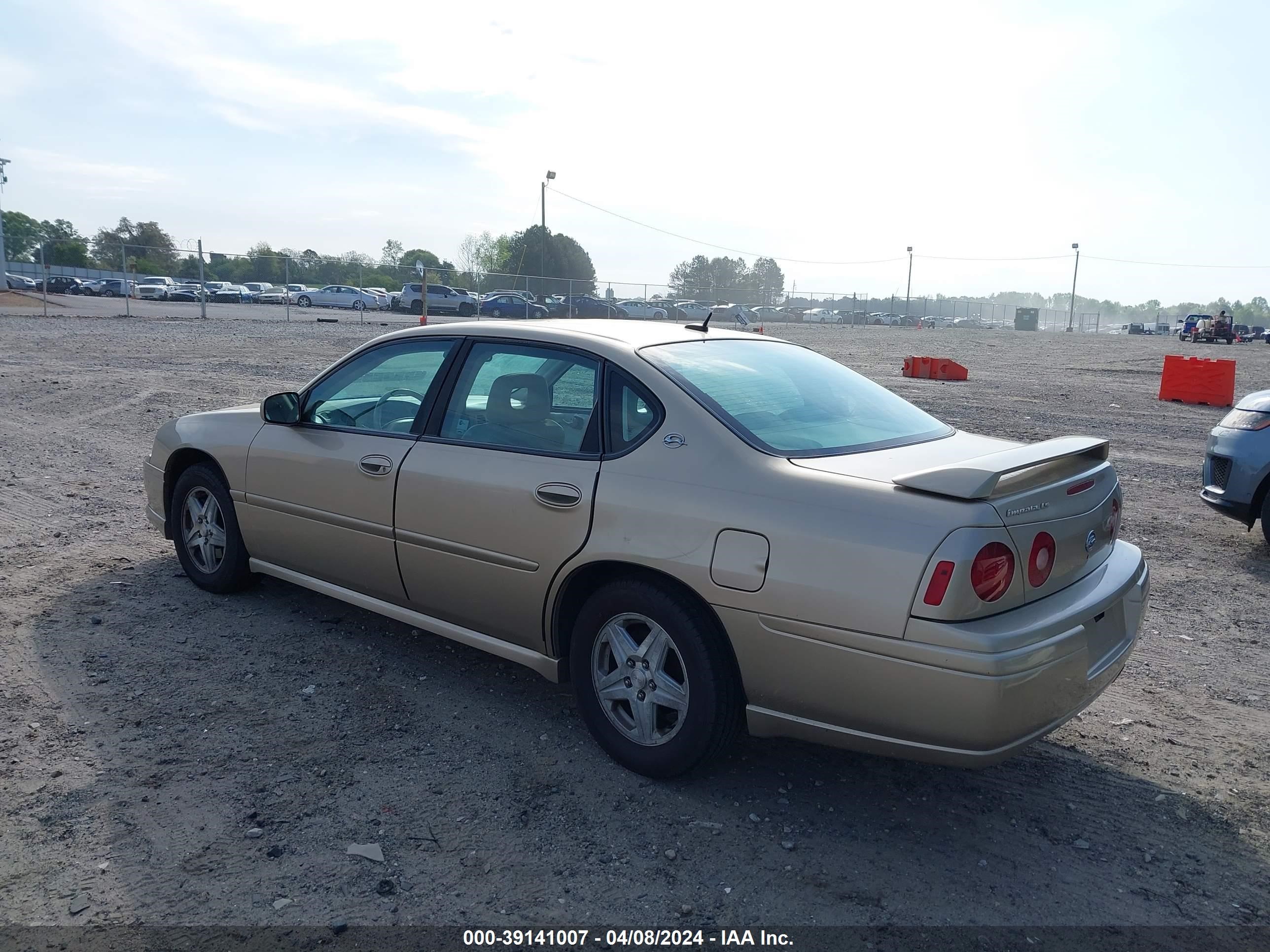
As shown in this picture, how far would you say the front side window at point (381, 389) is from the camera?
4402 millimetres

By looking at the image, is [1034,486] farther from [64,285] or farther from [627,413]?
[64,285]

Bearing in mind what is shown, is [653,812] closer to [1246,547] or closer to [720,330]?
[720,330]

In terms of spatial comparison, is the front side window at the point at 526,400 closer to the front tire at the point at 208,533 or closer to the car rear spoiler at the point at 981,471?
the car rear spoiler at the point at 981,471

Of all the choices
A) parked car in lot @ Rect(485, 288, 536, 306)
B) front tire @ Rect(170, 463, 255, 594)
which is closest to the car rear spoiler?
front tire @ Rect(170, 463, 255, 594)

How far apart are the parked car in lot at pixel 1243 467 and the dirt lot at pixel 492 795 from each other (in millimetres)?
929

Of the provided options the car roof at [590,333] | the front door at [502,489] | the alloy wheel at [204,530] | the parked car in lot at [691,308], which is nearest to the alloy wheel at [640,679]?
the front door at [502,489]

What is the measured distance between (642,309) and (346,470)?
47.1 meters

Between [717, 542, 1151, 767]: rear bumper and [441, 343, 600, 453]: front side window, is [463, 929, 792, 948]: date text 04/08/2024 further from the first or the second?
[441, 343, 600, 453]: front side window

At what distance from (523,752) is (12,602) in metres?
3.16

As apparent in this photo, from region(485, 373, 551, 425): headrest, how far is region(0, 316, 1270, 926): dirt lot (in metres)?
1.23

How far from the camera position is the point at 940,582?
9.42 ft

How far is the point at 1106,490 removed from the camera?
3646mm

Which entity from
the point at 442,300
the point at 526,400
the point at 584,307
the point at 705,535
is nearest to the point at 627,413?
the point at 526,400

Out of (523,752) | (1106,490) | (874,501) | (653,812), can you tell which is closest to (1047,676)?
(874,501)
